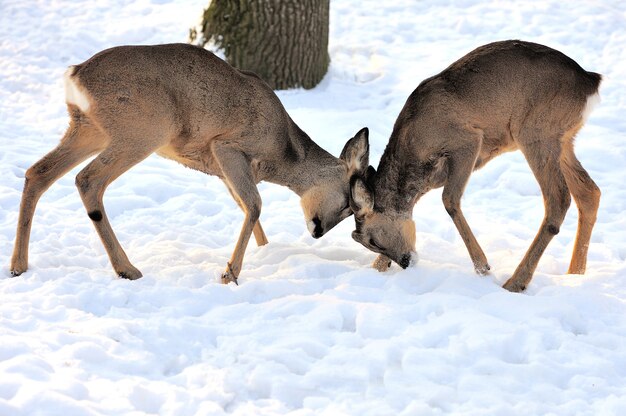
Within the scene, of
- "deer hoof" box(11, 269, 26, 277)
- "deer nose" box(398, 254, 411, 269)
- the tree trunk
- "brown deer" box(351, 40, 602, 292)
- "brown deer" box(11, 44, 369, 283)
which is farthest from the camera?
the tree trunk

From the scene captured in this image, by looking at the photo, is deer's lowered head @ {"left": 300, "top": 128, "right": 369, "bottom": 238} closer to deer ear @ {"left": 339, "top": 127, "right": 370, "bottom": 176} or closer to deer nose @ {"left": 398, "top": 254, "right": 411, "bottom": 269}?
deer ear @ {"left": 339, "top": 127, "right": 370, "bottom": 176}

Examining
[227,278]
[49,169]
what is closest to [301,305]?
[227,278]

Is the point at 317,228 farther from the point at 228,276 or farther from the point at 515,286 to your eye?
the point at 515,286

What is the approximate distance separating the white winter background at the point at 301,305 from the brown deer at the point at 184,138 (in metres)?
0.45

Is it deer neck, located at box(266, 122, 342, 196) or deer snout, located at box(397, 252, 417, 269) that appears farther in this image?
deer neck, located at box(266, 122, 342, 196)

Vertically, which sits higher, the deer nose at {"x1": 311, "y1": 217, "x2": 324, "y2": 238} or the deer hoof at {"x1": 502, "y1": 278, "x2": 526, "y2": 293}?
the deer hoof at {"x1": 502, "y1": 278, "x2": 526, "y2": 293}

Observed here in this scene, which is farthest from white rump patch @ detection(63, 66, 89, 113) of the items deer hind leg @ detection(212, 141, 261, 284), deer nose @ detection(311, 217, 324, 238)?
deer nose @ detection(311, 217, 324, 238)

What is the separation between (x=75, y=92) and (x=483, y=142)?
3248 millimetres

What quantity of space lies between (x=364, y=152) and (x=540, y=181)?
1431mm

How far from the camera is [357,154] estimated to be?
6.66m

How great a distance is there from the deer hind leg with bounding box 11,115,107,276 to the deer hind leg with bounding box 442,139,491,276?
278cm

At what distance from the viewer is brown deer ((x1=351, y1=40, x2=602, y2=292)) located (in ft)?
20.6

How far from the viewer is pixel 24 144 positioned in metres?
9.21

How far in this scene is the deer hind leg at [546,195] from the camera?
618 cm
